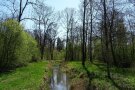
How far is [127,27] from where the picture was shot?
57094mm

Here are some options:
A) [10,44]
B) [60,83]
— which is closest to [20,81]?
[60,83]

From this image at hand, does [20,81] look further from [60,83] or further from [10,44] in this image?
[10,44]

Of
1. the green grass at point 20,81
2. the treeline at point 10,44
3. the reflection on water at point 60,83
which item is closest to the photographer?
the green grass at point 20,81

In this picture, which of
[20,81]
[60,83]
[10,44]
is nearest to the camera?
[20,81]

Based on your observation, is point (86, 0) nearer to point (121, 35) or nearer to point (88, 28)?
point (121, 35)

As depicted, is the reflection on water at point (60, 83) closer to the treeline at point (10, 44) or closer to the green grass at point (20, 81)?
the green grass at point (20, 81)

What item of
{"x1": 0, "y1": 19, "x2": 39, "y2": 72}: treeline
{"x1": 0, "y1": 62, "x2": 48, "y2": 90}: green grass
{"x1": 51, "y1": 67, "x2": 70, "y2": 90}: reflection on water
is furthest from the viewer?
{"x1": 0, "y1": 19, "x2": 39, "y2": 72}: treeline

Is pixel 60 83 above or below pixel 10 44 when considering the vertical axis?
below

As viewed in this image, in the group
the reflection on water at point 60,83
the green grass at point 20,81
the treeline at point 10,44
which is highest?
the treeline at point 10,44

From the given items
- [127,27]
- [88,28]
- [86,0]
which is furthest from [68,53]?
[86,0]

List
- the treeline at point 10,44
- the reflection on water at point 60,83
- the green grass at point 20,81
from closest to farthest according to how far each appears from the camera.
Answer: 1. the green grass at point 20,81
2. the reflection on water at point 60,83
3. the treeline at point 10,44

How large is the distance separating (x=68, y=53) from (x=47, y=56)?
16.1 m

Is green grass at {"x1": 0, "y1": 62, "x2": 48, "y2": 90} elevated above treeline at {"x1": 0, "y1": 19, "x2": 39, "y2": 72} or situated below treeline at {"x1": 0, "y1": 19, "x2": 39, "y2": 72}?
below

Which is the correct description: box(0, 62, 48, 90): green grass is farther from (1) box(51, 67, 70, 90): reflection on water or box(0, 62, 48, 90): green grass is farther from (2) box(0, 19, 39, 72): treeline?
(2) box(0, 19, 39, 72): treeline
